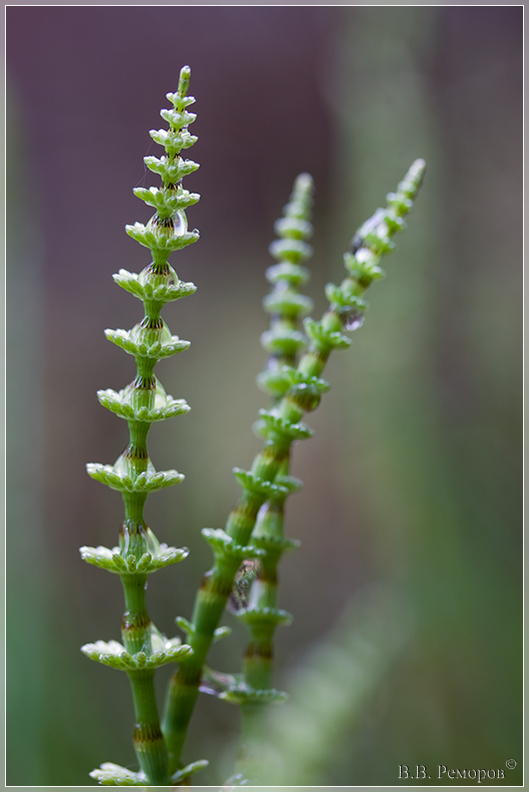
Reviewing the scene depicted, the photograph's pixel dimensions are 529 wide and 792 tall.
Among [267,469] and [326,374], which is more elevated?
[326,374]

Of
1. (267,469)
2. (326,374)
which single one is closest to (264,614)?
(267,469)

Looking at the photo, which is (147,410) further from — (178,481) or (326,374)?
(326,374)

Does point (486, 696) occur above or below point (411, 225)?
below

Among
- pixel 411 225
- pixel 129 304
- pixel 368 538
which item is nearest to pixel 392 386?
pixel 411 225

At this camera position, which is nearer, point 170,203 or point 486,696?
point 170,203

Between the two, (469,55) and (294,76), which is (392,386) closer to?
(469,55)
